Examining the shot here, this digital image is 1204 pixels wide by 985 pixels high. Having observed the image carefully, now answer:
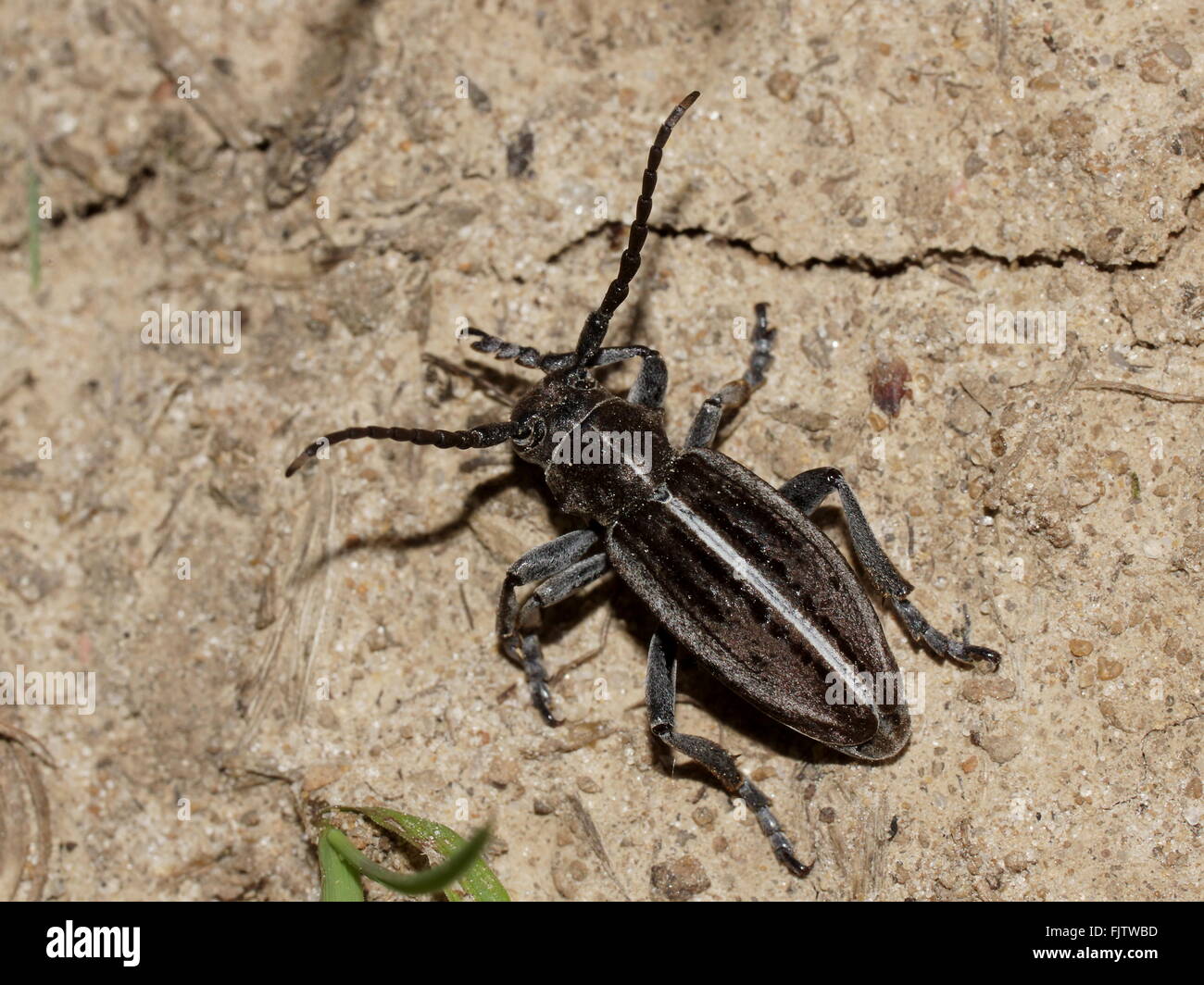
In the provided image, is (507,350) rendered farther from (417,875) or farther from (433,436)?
(417,875)

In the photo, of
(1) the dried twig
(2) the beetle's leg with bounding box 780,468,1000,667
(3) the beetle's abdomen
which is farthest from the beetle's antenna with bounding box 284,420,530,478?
(1) the dried twig

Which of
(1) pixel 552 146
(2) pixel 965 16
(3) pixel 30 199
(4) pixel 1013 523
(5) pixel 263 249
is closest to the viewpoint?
(4) pixel 1013 523

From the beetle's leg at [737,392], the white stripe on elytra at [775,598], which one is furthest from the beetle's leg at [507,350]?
the white stripe on elytra at [775,598]

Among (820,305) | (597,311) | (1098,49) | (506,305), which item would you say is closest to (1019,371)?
(820,305)

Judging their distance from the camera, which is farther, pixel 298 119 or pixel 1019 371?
pixel 298 119

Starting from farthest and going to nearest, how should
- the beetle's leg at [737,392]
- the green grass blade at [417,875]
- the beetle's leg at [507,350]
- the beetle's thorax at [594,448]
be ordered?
1. the beetle's leg at [507,350]
2. the beetle's leg at [737,392]
3. the beetle's thorax at [594,448]
4. the green grass blade at [417,875]

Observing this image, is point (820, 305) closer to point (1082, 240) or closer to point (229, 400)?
point (1082, 240)

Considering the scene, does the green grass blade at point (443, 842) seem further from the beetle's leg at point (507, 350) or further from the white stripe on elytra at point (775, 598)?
the beetle's leg at point (507, 350)

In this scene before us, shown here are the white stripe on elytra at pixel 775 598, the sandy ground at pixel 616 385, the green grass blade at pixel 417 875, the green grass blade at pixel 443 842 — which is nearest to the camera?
the green grass blade at pixel 417 875
